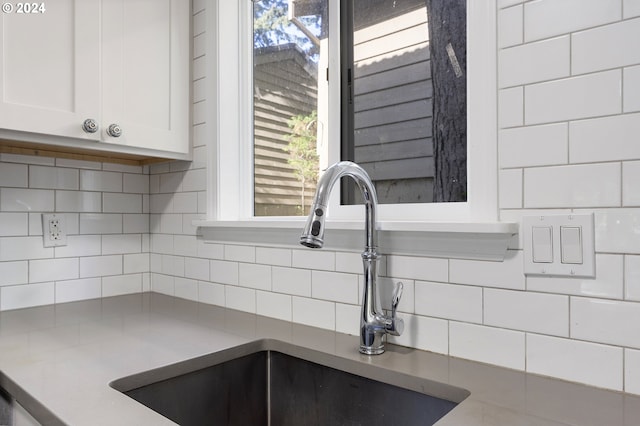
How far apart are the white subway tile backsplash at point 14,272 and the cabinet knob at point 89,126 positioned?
554 mm

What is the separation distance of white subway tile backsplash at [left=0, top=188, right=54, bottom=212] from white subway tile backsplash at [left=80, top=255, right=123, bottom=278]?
Answer: 8.8 inches

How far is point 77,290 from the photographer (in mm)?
1608

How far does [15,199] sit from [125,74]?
1.85 ft

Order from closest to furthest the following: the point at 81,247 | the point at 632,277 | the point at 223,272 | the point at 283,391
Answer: the point at 632,277 < the point at 283,391 < the point at 223,272 < the point at 81,247

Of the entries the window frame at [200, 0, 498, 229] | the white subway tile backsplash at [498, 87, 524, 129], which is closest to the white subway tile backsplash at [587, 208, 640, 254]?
the white subway tile backsplash at [498, 87, 524, 129]

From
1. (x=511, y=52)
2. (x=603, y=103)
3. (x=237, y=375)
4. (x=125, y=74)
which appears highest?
(x=125, y=74)

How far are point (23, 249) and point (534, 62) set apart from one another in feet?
5.32

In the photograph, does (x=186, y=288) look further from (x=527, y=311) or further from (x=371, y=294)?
(x=527, y=311)

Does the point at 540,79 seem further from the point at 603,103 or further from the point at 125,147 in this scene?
the point at 125,147

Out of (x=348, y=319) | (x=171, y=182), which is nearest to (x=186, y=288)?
(x=171, y=182)

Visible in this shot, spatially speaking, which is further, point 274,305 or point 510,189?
point 274,305

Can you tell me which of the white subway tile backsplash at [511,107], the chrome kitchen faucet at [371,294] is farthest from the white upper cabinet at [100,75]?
the white subway tile backsplash at [511,107]

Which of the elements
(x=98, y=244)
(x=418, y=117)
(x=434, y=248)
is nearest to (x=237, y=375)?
(x=434, y=248)

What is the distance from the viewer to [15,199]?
4.77 ft
